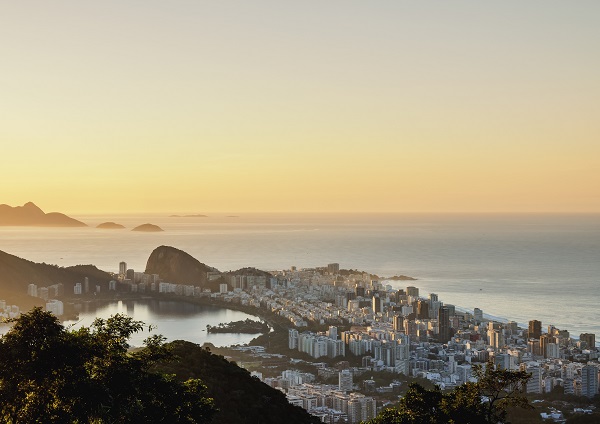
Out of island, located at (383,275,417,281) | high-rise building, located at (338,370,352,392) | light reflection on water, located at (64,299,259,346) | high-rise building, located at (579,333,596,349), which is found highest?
high-rise building, located at (579,333,596,349)

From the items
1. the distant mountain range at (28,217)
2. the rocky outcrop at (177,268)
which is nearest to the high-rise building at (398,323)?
the rocky outcrop at (177,268)

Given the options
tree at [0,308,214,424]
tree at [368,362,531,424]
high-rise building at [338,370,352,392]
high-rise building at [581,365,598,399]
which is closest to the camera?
tree at [0,308,214,424]

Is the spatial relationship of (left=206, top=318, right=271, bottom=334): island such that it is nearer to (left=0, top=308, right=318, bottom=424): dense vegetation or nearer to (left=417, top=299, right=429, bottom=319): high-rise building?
(left=417, top=299, right=429, bottom=319): high-rise building

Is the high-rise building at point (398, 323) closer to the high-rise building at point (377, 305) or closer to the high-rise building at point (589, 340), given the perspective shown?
the high-rise building at point (377, 305)

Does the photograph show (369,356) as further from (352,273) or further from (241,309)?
(352,273)

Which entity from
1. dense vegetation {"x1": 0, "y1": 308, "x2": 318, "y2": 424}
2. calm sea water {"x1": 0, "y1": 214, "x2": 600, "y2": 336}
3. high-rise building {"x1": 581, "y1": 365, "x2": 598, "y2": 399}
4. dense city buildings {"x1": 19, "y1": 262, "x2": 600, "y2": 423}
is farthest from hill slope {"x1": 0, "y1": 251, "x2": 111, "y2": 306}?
dense vegetation {"x1": 0, "y1": 308, "x2": 318, "y2": 424}

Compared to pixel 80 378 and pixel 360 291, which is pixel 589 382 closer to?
pixel 80 378

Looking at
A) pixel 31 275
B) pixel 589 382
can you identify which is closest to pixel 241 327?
pixel 589 382
